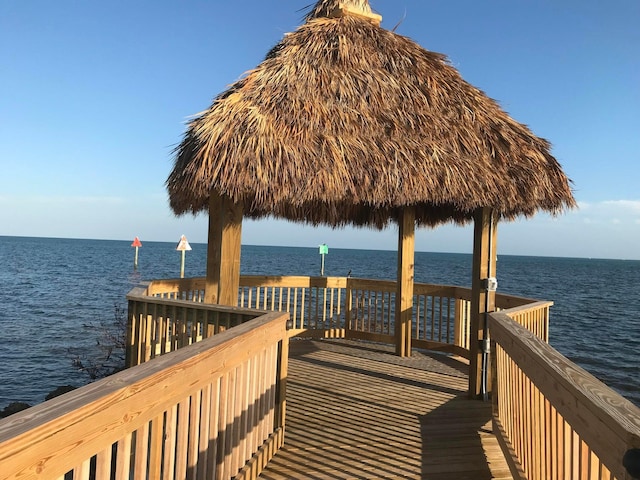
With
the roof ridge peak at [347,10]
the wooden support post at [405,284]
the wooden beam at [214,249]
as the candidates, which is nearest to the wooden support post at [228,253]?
the wooden beam at [214,249]

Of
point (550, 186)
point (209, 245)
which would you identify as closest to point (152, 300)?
point (209, 245)

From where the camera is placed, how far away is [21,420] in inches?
42.8

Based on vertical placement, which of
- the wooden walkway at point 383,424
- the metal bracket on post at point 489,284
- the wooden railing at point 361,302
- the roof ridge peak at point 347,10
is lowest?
the wooden walkway at point 383,424

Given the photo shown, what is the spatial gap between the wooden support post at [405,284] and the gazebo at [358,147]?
1.34m

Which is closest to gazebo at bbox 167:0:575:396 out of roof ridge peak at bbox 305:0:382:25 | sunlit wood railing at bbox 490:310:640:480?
roof ridge peak at bbox 305:0:382:25

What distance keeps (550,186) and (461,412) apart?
2.62 m

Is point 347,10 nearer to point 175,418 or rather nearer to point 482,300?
point 482,300

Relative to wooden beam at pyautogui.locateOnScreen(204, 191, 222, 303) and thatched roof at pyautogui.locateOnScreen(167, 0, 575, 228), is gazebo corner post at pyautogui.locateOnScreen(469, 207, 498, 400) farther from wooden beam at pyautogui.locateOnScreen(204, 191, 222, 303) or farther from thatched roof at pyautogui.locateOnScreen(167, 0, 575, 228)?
wooden beam at pyautogui.locateOnScreen(204, 191, 222, 303)

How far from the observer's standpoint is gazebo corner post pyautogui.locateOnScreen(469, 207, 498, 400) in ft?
15.3

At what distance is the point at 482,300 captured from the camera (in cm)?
473

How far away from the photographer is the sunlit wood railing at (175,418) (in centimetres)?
113

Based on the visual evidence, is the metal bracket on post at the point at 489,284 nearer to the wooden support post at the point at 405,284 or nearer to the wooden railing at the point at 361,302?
the wooden railing at the point at 361,302

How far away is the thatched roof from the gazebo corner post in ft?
0.90

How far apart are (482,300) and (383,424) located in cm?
175
